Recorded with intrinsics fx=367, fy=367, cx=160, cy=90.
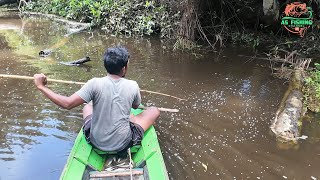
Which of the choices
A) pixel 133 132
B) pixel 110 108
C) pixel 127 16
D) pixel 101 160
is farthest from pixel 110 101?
pixel 127 16

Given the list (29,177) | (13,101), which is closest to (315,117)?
(29,177)

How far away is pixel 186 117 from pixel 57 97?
309 centimetres

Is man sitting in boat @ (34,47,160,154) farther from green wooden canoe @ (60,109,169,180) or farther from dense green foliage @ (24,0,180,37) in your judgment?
dense green foliage @ (24,0,180,37)

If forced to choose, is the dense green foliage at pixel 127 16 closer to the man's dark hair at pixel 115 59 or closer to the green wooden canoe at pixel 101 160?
the green wooden canoe at pixel 101 160

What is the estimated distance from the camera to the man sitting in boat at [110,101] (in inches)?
146

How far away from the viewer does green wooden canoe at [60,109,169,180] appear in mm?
3686

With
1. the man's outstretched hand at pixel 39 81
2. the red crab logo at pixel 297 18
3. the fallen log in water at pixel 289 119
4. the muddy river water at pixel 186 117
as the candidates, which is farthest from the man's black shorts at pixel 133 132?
the red crab logo at pixel 297 18

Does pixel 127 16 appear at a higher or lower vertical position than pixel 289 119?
higher

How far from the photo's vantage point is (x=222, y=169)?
4773mm

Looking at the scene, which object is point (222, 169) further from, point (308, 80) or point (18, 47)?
point (18, 47)

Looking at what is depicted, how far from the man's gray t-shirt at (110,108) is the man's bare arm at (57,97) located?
0.08 meters

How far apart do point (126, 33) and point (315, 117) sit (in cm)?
841

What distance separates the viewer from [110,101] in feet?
12.8

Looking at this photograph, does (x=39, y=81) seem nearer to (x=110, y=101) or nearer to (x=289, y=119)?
(x=110, y=101)
